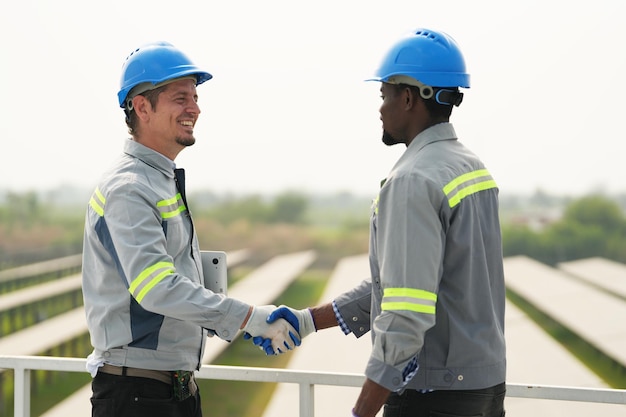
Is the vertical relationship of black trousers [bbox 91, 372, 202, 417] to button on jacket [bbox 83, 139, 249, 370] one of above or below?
below

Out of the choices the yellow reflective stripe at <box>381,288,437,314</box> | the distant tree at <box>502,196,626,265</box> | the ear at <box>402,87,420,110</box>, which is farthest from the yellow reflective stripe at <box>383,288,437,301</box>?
the distant tree at <box>502,196,626,265</box>

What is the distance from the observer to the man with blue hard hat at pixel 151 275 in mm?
1639

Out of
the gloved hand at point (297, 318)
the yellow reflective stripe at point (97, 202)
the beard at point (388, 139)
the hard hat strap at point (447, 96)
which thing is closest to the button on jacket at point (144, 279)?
the yellow reflective stripe at point (97, 202)

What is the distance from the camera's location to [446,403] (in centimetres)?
144

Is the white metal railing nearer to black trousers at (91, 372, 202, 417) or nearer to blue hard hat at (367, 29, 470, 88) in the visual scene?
black trousers at (91, 372, 202, 417)

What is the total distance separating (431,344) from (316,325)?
56 cm

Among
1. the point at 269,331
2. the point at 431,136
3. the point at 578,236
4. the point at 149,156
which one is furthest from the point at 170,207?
the point at 578,236

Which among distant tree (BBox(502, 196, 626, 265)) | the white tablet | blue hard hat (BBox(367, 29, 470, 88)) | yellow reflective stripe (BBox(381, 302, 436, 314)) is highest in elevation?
blue hard hat (BBox(367, 29, 470, 88))

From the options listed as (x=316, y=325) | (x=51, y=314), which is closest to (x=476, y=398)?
(x=316, y=325)

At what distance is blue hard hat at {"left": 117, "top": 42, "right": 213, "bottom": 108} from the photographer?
181cm

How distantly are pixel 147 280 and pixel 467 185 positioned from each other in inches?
29.9

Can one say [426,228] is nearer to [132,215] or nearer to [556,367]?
[132,215]

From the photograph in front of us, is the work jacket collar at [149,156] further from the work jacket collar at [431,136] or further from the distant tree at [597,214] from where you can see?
the distant tree at [597,214]

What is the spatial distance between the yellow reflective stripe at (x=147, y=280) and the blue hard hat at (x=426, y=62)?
0.66m
